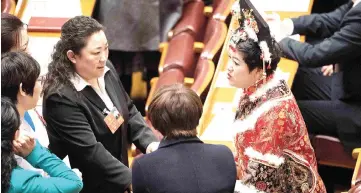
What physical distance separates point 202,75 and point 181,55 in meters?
0.31

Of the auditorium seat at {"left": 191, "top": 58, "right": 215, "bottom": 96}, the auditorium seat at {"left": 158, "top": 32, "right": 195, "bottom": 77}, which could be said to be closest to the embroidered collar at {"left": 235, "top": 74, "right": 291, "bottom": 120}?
the auditorium seat at {"left": 191, "top": 58, "right": 215, "bottom": 96}

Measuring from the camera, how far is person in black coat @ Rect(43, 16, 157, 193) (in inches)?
108

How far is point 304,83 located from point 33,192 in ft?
6.34

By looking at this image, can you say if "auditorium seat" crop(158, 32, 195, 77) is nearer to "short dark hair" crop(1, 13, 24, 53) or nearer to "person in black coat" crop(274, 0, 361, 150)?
"person in black coat" crop(274, 0, 361, 150)

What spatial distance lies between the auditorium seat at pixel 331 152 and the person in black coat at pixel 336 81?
43 mm

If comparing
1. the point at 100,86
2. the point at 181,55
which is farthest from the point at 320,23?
the point at 100,86

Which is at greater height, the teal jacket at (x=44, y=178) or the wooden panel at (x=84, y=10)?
the teal jacket at (x=44, y=178)

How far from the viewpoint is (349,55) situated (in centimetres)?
351

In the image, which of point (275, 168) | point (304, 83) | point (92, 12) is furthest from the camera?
point (92, 12)

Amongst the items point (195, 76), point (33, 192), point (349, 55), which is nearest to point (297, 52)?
point (349, 55)

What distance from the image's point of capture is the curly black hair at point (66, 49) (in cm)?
Answer: 275

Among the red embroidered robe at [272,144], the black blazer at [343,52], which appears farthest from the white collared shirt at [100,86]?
the black blazer at [343,52]

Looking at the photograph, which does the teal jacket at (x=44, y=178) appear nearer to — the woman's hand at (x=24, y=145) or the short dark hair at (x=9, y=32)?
the woman's hand at (x=24, y=145)

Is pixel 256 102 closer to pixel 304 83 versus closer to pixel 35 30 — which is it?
pixel 304 83
